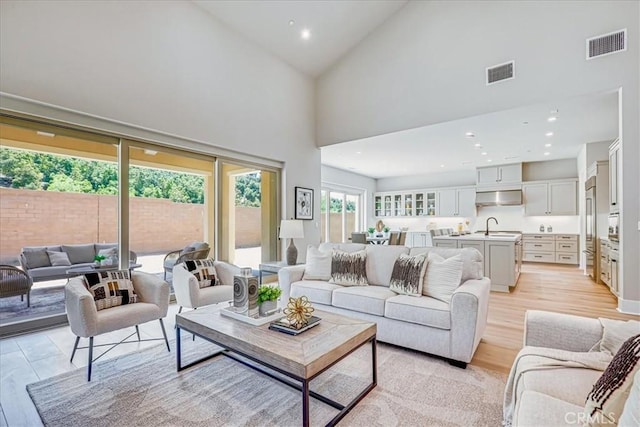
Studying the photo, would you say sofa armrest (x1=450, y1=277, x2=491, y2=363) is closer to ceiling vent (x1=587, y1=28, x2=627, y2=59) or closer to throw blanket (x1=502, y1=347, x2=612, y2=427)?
throw blanket (x1=502, y1=347, x2=612, y2=427)

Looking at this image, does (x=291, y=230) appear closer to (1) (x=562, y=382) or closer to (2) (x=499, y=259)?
(1) (x=562, y=382)

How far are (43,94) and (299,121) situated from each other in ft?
13.4

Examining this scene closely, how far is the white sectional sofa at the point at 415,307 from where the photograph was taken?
2385 millimetres

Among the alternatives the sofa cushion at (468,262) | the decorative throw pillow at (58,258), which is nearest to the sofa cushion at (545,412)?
the sofa cushion at (468,262)

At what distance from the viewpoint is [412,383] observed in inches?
86.2

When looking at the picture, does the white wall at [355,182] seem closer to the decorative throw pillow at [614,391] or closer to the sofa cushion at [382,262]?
the sofa cushion at [382,262]

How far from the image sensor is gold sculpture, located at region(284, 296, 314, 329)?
2070 millimetres

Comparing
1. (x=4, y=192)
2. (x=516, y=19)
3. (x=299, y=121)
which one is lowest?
(x=4, y=192)

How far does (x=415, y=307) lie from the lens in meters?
2.58

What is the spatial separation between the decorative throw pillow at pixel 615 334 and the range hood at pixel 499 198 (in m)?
7.67

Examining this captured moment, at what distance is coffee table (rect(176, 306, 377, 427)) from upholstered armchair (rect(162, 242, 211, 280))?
2.25 meters

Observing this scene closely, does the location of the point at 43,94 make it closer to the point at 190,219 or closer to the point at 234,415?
the point at 190,219

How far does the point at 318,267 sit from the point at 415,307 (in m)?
1.36

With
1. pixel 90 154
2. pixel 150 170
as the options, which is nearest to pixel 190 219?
pixel 150 170
